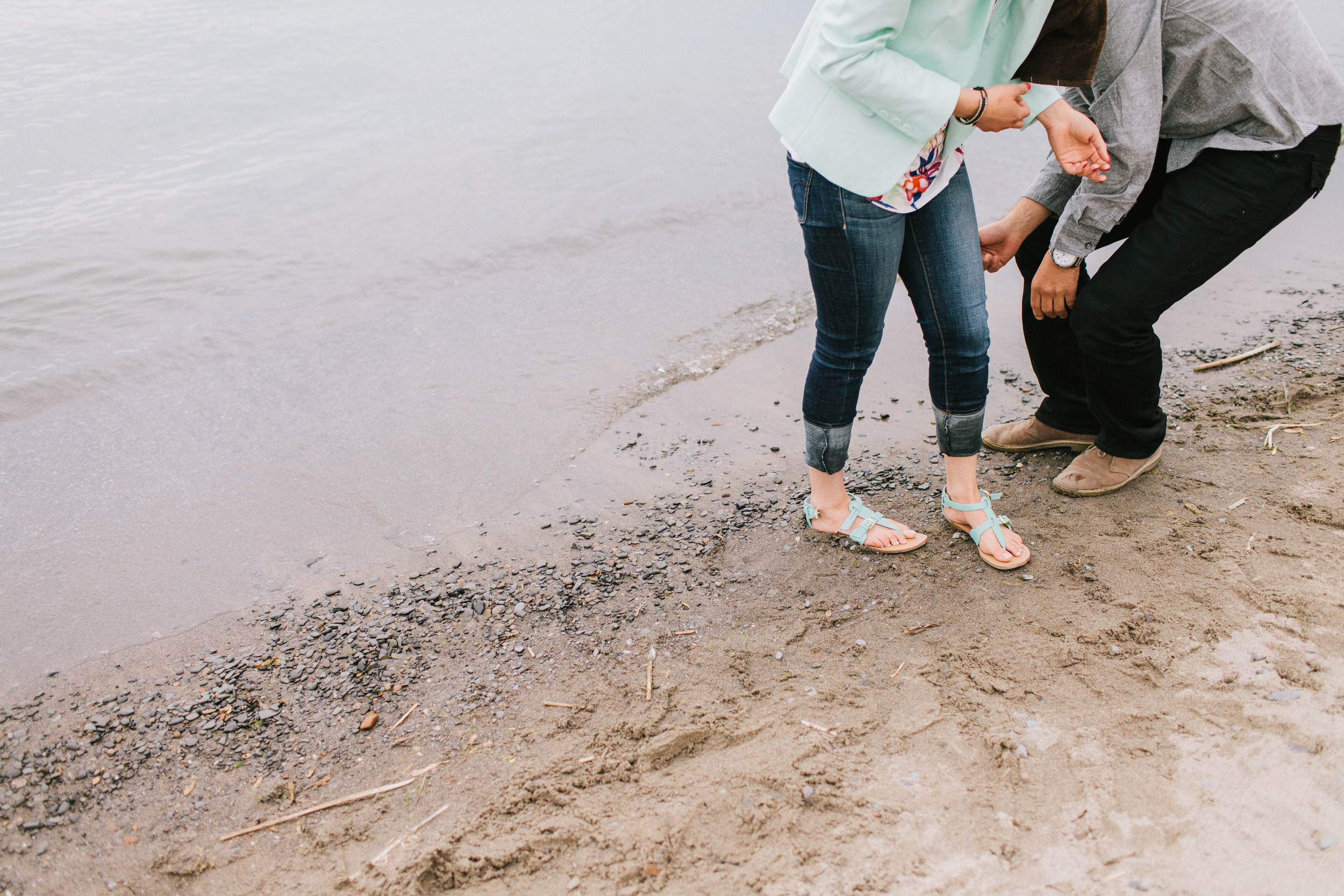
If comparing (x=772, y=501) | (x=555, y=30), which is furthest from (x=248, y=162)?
(x=772, y=501)

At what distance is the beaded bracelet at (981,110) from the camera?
Result: 1959 mm

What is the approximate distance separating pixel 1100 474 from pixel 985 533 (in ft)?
1.84

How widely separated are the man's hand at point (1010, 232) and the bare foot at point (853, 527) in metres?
0.85

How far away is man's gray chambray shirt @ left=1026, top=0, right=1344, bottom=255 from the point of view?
2.10 metres

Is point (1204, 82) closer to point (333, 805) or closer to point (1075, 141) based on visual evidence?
point (1075, 141)

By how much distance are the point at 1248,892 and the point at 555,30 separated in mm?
12314

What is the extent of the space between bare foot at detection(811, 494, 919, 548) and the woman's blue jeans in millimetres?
273

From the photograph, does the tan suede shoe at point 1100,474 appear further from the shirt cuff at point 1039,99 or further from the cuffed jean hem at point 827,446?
the shirt cuff at point 1039,99

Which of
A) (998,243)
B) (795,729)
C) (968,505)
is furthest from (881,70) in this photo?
(795,729)

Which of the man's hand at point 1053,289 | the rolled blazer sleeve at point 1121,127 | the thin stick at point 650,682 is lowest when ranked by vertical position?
the thin stick at point 650,682

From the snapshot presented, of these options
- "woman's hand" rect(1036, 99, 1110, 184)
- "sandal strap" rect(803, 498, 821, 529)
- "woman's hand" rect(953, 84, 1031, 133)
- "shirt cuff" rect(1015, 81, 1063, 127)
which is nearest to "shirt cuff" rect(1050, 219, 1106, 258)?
"woman's hand" rect(1036, 99, 1110, 184)

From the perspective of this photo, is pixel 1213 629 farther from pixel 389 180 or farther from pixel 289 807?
pixel 389 180

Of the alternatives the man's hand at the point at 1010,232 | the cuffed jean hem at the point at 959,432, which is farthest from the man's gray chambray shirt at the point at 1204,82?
the cuffed jean hem at the point at 959,432

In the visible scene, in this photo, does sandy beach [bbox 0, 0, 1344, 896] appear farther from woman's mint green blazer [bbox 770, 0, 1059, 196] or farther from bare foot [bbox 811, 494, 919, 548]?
woman's mint green blazer [bbox 770, 0, 1059, 196]
